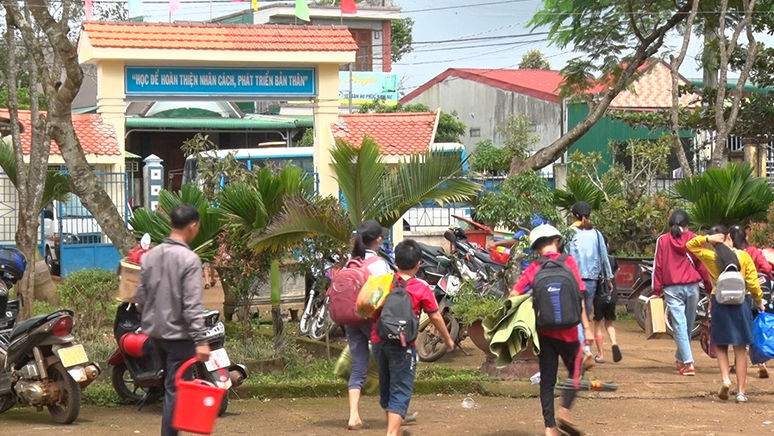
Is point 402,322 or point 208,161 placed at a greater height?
point 208,161

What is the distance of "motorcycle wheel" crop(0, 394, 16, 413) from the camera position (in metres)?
9.63

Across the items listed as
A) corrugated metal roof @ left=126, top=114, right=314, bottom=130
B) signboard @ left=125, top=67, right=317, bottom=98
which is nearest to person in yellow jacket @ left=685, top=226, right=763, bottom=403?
signboard @ left=125, top=67, right=317, bottom=98

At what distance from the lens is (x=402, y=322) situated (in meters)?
8.19

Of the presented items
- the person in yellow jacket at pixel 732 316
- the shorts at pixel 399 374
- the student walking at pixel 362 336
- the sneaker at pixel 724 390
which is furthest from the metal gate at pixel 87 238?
the shorts at pixel 399 374

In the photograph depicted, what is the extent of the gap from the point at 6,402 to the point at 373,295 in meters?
3.45

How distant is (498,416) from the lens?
9.86m

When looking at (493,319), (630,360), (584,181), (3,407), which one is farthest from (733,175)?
(3,407)

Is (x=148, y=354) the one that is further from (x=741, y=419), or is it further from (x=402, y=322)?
(x=741, y=419)

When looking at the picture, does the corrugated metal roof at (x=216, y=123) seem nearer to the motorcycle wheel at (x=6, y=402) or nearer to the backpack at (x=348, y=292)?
the motorcycle wheel at (x=6, y=402)

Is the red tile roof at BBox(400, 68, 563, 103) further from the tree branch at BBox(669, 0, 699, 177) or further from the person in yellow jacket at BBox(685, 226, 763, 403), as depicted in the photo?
the person in yellow jacket at BBox(685, 226, 763, 403)

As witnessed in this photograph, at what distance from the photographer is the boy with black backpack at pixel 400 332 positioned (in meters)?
8.19

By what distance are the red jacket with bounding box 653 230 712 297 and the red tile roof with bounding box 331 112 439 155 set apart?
421 inches

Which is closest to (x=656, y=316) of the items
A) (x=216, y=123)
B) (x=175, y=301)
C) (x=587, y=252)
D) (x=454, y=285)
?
(x=587, y=252)

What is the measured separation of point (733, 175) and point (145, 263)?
10652mm
